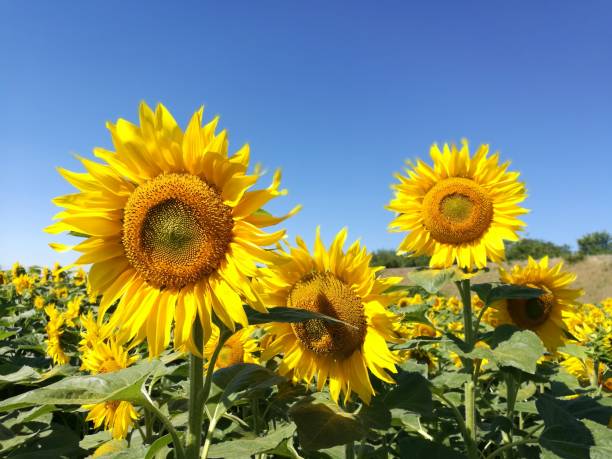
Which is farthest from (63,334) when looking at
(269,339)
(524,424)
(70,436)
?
(524,424)

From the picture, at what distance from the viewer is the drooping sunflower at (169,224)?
174 cm

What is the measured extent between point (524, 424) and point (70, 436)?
3.76m

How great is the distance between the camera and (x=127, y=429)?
3125 mm

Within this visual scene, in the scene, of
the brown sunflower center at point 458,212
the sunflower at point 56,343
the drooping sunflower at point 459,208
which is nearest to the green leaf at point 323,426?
the drooping sunflower at point 459,208

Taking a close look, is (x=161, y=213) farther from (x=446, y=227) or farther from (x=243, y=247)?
(x=446, y=227)

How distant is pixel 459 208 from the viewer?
3.88 meters

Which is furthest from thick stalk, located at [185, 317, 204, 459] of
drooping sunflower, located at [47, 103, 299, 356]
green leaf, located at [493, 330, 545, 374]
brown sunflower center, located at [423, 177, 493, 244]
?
brown sunflower center, located at [423, 177, 493, 244]

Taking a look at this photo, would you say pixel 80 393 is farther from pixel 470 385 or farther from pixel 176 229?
pixel 470 385

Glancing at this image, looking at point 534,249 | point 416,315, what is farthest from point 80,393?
point 534,249

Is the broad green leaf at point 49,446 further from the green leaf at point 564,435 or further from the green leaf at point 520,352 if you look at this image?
the green leaf at point 564,435

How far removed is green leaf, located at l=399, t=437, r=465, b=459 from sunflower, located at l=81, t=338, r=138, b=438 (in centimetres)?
167

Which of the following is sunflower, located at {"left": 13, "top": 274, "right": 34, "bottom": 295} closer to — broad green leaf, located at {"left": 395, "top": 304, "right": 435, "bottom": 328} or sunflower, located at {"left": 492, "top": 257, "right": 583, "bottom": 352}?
broad green leaf, located at {"left": 395, "top": 304, "right": 435, "bottom": 328}

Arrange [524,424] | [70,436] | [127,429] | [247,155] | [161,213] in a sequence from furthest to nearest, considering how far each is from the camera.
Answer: [524,424] < [127,429] < [70,436] < [161,213] < [247,155]

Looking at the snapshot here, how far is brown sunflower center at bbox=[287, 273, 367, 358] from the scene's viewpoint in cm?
244
